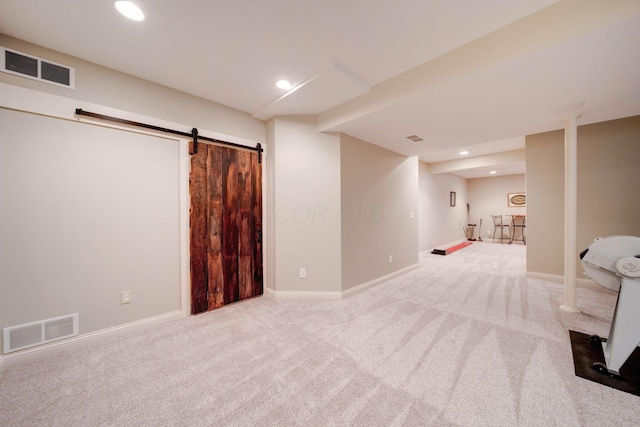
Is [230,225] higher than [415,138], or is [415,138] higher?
[415,138]

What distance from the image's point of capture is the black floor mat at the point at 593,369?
5.05 feet

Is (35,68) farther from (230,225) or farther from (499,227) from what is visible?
(499,227)

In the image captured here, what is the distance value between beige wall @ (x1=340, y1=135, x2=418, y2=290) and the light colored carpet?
0.88 metres

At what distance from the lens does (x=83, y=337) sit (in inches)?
82.1

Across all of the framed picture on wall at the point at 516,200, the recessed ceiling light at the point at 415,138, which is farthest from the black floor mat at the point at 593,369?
the framed picture on wall at the point at 516,200

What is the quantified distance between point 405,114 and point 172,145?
2.67m

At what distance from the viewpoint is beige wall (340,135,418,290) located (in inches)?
130

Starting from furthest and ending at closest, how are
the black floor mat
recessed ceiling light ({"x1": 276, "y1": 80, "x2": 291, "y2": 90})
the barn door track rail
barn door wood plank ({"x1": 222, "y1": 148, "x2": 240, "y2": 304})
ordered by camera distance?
barn door wood plank ({"x1": 222, "y1": 148, "x2": 240, "y2": 304}) < recessed ceiling light ({"x1": 276, "y1": 80, "x2": 291, "y2": 90}) < the barn door track rail < the black floor mat

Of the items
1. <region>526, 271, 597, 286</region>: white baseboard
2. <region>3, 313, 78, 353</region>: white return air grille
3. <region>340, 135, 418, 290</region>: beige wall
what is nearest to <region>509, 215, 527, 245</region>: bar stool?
<region>526, 271, 597, 286</region>: white baseboard

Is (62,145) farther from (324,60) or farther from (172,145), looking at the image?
(324,60)

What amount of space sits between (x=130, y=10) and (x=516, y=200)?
34.3 feet

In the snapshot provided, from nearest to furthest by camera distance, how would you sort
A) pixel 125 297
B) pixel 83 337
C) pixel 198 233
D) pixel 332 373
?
pixel 332 373
pixel 83 337
pixel 125 297
pixel 198 233

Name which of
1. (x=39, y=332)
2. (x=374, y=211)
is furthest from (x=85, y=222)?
(x=374, y=211)

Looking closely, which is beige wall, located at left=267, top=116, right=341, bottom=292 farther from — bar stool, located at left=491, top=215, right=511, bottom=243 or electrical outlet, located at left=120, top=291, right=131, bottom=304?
bar stool, located at left=491, top=215, right=511, bottom=243
